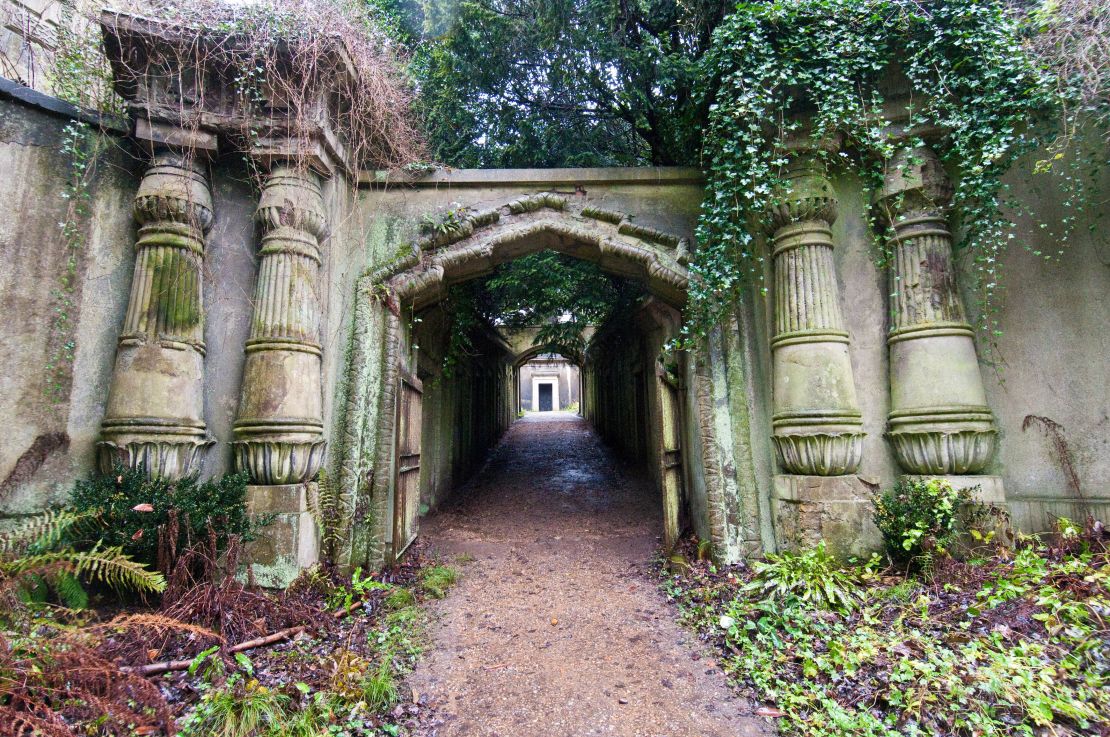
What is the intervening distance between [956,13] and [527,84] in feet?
14.1

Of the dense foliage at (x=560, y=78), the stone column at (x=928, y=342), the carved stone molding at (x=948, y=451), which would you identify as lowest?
the carved stone molding at (x=948, y=451)

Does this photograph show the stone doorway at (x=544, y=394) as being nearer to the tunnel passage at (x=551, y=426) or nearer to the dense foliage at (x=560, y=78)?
the tunnel passage at (x=551, y=426)

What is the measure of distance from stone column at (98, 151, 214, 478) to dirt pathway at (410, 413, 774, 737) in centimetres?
238

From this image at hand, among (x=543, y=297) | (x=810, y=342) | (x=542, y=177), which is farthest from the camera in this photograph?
(x=543, y=297)

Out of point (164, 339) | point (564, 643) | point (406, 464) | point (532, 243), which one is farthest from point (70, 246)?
point (564, 643)

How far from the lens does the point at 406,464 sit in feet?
17.6

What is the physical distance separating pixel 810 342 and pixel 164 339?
4968mm

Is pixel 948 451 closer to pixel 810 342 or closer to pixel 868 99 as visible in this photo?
pixel 810 342

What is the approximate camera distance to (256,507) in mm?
4012

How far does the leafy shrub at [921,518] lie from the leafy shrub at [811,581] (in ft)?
1.34

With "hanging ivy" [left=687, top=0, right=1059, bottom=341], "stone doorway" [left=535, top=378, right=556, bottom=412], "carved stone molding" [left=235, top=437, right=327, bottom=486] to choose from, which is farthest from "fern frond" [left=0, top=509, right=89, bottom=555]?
"stone doorway" [left=535, top=378, right=556, bottom=412]

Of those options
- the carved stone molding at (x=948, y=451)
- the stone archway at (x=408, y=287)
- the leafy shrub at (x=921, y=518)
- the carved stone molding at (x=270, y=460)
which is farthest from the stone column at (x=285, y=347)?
the carved stone molding at (x=948, y=451)

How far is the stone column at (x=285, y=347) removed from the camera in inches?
161

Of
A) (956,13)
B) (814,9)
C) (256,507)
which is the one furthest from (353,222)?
(956,13)
